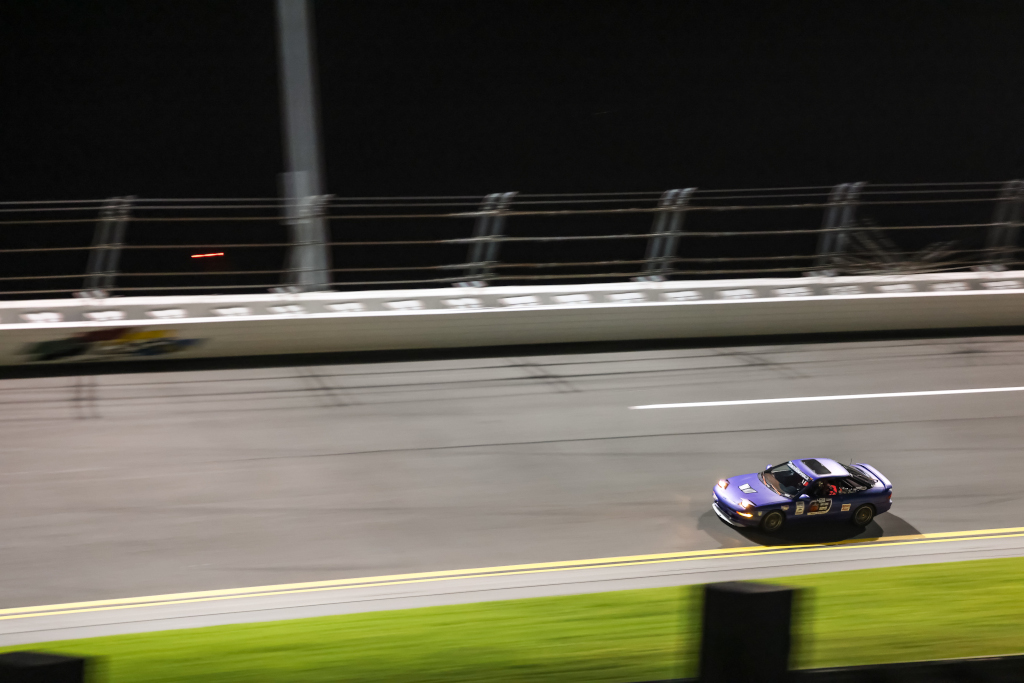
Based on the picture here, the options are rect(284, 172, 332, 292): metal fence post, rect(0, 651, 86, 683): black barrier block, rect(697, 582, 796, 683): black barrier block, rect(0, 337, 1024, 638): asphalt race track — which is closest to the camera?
rect(0, 651, 86, 683): black barrier block

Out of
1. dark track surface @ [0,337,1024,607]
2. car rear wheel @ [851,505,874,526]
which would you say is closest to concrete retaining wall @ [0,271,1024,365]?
dark track surface @ [0,337,1024,607]

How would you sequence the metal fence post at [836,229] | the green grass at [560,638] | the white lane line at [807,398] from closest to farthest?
the green grass at [560,638], the white lane line at [807,398], the metal fence post at [836,229]

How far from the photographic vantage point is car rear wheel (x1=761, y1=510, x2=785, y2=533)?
23.2 ft

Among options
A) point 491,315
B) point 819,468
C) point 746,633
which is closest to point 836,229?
point 491,315

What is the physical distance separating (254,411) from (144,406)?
125cm

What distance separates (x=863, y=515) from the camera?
7227 mm

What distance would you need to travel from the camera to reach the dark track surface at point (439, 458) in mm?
6754

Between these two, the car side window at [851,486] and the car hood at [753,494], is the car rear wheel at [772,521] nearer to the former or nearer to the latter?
the car hood at [753,494]

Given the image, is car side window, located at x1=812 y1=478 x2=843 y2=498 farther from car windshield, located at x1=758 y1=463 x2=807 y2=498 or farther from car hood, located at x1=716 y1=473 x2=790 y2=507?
car hood, located at x1=716 y1=473 x2=790 y2=507

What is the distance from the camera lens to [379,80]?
72.5 feet

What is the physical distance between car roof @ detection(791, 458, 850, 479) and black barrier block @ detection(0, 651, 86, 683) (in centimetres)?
629

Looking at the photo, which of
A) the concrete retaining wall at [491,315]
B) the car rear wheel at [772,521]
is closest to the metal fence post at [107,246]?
the concrete retaining wall at [491,315]

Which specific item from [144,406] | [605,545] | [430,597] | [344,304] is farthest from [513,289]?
[430,597]

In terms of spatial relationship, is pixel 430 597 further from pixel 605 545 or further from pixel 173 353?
pixel 173 353
